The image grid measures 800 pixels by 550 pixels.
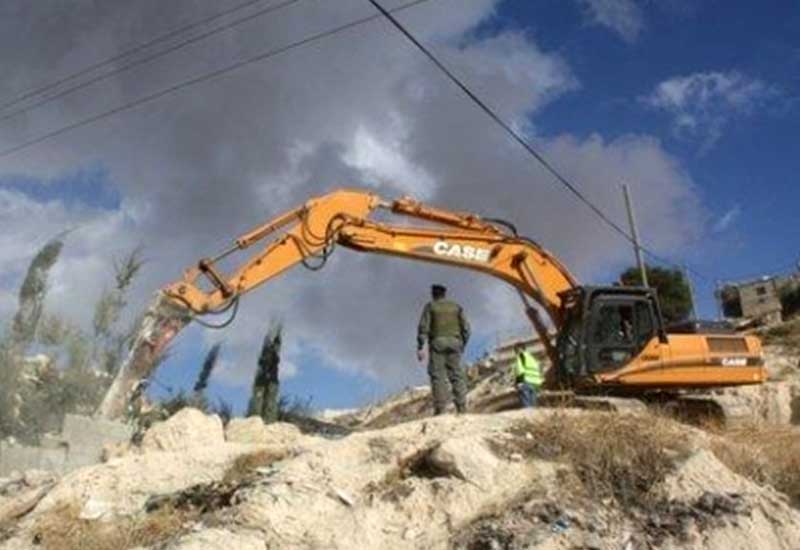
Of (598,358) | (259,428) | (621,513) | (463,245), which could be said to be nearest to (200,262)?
(259,428)

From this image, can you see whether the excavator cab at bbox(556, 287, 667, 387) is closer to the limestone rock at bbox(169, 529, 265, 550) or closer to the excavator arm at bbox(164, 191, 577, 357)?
the excavator arm at bbox(164, 191, 577, 357)

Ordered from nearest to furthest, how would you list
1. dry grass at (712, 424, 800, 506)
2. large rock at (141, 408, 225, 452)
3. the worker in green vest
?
dry grass at (712, 424, 800, 506), large rock at (141, 408, 225, 452), the worker in green vest

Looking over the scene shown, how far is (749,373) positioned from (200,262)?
8.74 m

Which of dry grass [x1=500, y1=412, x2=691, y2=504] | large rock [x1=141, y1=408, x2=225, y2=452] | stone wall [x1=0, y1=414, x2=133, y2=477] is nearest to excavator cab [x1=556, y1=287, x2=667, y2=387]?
dry grass [x1=500, y1=412, x2=691, y2=504]

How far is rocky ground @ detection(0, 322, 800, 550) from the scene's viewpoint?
29.9 feet

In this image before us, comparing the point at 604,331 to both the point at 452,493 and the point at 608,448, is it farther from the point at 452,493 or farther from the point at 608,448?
the point at 452,493

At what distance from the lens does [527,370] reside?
16469 millimetres

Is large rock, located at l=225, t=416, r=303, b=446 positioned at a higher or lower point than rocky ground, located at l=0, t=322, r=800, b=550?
higher

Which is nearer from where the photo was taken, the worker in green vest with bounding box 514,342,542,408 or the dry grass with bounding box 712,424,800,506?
Result: the dry grass with bounding box 712,424,800,506

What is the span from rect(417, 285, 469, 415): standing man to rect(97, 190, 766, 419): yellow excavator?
6.97ft

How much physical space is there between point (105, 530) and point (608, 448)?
4.89 m

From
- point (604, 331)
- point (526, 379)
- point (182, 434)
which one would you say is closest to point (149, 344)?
point (182, 434)

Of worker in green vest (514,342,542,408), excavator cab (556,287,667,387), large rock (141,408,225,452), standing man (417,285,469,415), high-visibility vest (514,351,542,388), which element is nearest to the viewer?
large rock (141,408,225,452)

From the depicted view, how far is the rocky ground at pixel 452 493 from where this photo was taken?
9109mm
